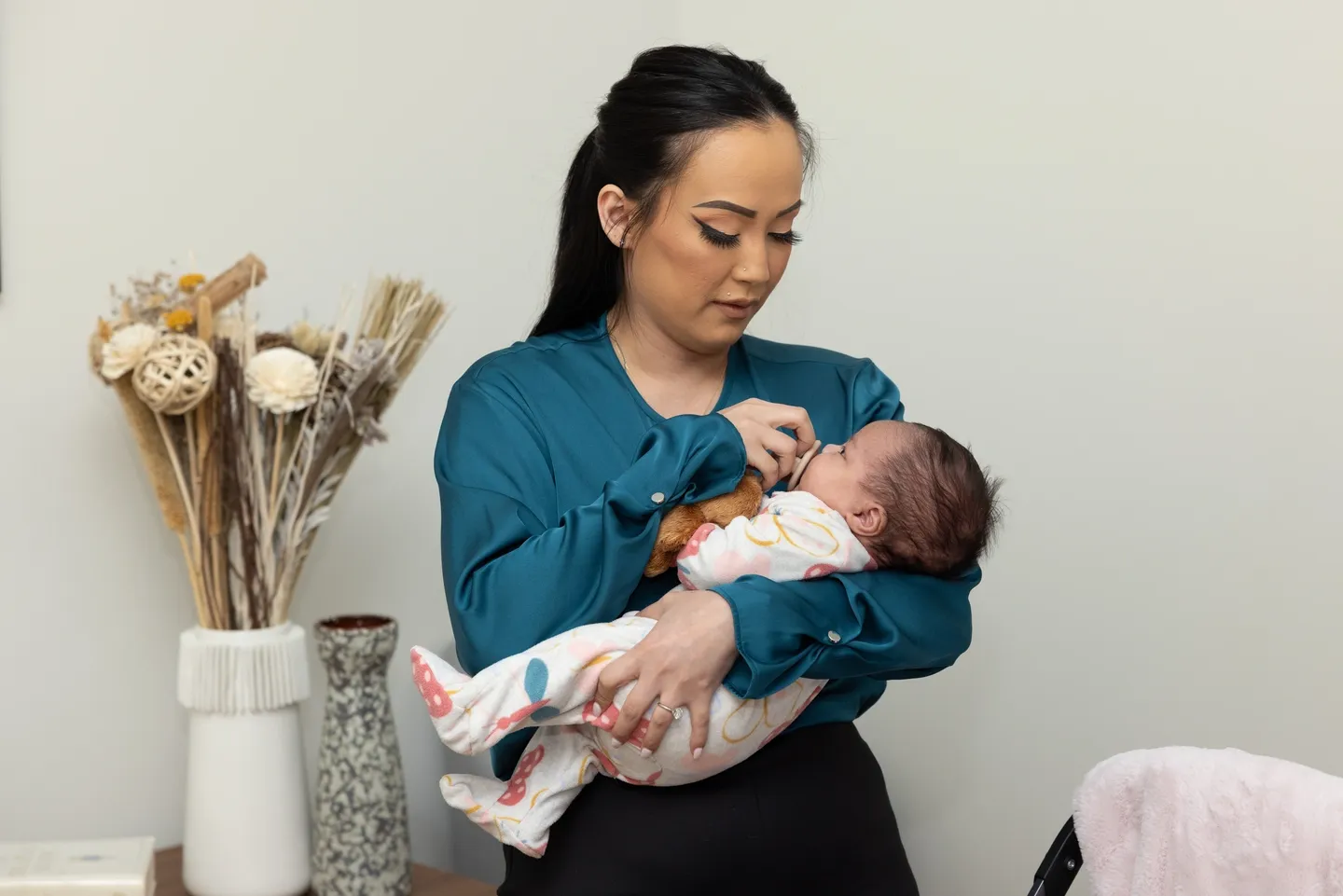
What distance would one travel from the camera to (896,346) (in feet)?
8.21

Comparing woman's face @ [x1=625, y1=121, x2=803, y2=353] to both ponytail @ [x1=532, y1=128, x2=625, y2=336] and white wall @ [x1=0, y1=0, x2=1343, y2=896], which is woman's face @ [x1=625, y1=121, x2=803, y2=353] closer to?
ponytail @ [x1=532, y1=128, x2=625, y2=336]

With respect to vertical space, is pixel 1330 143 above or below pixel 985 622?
above

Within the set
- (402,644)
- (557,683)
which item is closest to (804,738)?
(557,683)

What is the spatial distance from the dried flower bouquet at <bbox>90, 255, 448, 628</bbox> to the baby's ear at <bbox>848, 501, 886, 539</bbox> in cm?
85

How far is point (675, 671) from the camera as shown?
54.3 inches

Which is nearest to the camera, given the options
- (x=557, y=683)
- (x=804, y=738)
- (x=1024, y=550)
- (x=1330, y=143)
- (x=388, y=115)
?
(x=557, y=683)

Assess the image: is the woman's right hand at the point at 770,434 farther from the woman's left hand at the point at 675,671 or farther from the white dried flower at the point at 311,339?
the white dried flower at the point at 311,339

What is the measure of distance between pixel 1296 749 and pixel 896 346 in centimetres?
100

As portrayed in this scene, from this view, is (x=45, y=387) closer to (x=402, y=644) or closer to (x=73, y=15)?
(x=73, y=15)

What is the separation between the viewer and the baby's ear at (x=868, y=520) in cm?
152

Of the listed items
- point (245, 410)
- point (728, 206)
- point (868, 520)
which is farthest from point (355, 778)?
point (728, 206)

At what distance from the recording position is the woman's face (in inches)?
60.2

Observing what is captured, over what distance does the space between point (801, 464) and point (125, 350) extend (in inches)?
38.3

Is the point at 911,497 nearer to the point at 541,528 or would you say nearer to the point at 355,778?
the point at 541,528
